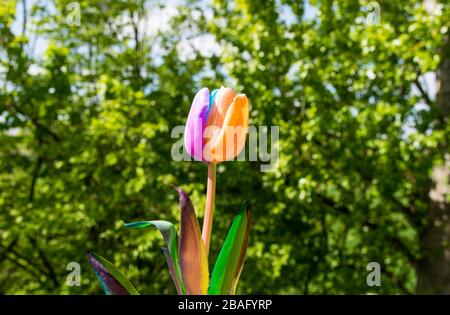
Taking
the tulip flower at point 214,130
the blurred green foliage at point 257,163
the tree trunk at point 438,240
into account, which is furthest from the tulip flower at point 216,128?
the tree trunk at point 438,240

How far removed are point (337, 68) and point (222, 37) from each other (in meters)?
0.94

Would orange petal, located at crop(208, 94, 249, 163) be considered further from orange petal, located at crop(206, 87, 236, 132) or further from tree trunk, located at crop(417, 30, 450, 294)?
tree trunk, located at crop(417, 30, 450, 294)

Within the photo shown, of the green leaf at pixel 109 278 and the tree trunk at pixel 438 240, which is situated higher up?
the green leaf at pixel 109 278

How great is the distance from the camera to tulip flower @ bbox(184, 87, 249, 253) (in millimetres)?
959

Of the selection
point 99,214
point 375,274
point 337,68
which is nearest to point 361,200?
point 375,274

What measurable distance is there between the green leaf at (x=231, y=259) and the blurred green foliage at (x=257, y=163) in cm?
326

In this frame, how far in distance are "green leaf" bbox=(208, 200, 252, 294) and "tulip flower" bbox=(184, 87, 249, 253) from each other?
5 cm

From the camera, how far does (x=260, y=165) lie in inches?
186

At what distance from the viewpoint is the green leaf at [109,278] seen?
0.90 metres

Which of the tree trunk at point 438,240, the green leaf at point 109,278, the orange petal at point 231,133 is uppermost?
the orange petal at point 231,133

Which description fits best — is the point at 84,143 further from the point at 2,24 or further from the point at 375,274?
the point at 375,274

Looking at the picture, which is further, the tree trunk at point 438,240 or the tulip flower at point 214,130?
the tree trunk at point 438,240

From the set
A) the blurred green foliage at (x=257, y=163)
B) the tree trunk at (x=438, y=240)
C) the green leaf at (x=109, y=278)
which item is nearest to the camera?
the green leaf at (x=109, y=278)

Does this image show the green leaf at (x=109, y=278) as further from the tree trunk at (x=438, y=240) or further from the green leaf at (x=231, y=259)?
the tree trunk at (x=438, y=240)
